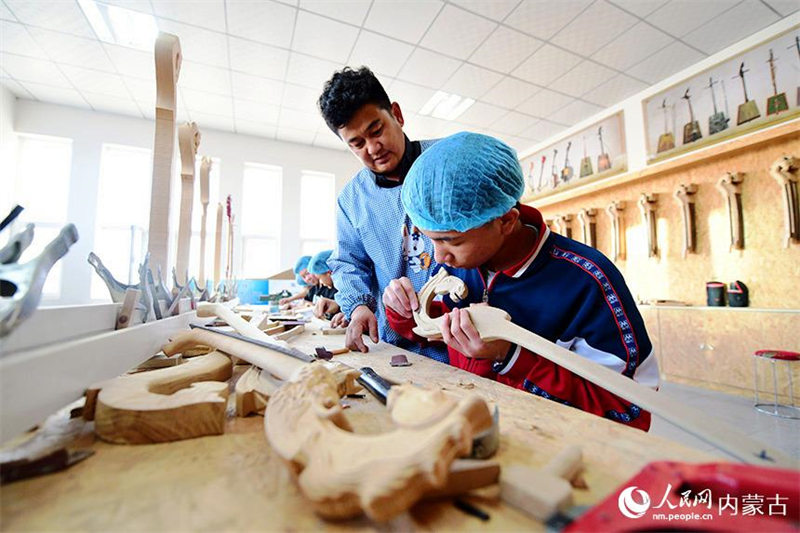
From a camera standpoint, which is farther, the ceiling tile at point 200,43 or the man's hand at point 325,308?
the ceiling tile at point 200,43

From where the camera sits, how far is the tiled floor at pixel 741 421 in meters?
2.52

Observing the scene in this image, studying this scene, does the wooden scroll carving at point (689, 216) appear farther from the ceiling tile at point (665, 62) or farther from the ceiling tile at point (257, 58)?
the ceiling tile at point (257, 58)

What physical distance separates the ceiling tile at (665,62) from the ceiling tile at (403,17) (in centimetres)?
267

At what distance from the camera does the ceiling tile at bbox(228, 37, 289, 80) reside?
3992mm

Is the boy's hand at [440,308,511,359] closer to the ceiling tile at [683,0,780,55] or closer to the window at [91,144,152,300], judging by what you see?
the ceiling tile at [683,0,780,55]

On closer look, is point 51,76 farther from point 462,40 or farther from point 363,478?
point 363,478

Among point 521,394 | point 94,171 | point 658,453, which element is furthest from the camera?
point 94,171

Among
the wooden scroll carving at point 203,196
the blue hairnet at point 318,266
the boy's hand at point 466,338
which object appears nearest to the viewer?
the boy's hand at point 466,338

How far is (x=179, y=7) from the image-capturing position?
3.43 metres

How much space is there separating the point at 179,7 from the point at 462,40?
2.96 metres

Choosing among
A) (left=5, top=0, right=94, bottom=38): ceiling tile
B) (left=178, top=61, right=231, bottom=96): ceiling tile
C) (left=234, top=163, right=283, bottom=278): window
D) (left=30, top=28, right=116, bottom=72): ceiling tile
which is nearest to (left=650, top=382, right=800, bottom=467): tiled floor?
(left=178, top=61, right=231, bottom=96): ceiling tile

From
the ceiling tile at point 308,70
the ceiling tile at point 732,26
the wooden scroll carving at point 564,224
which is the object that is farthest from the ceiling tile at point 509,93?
the ceiling tile at point 308,70

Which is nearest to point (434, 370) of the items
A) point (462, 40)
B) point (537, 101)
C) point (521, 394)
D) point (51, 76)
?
point (521, 394)

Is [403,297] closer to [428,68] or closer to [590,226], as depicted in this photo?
[428,68]
